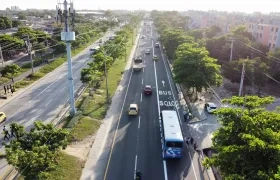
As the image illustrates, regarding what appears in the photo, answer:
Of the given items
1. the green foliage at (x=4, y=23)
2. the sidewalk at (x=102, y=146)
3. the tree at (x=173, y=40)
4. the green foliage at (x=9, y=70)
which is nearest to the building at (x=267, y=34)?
the tree at (x=173, y=40)

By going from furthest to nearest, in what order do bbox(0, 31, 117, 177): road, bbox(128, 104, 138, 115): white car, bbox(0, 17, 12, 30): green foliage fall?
bbox(0, 17, 12, 30): green foliage → bbox(128, 104, 138, 115): white car → bbox(0, 31, 117, 177): road

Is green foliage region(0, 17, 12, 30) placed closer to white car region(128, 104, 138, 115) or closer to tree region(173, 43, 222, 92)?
tree region(173, 43, 222, 92)

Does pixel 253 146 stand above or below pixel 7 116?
above

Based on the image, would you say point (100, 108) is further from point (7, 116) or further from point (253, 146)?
point (253, 146)

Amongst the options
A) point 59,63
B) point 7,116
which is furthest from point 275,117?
point 59,63

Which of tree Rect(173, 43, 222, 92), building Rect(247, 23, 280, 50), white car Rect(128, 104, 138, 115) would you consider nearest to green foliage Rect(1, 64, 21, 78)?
white car Rect(128, 104, 138, 115)

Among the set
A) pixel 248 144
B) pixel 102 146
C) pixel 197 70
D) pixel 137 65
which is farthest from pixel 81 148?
pixel 137 65

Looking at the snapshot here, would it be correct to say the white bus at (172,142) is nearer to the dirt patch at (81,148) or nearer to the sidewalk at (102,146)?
the sidewalk at (102,146)
